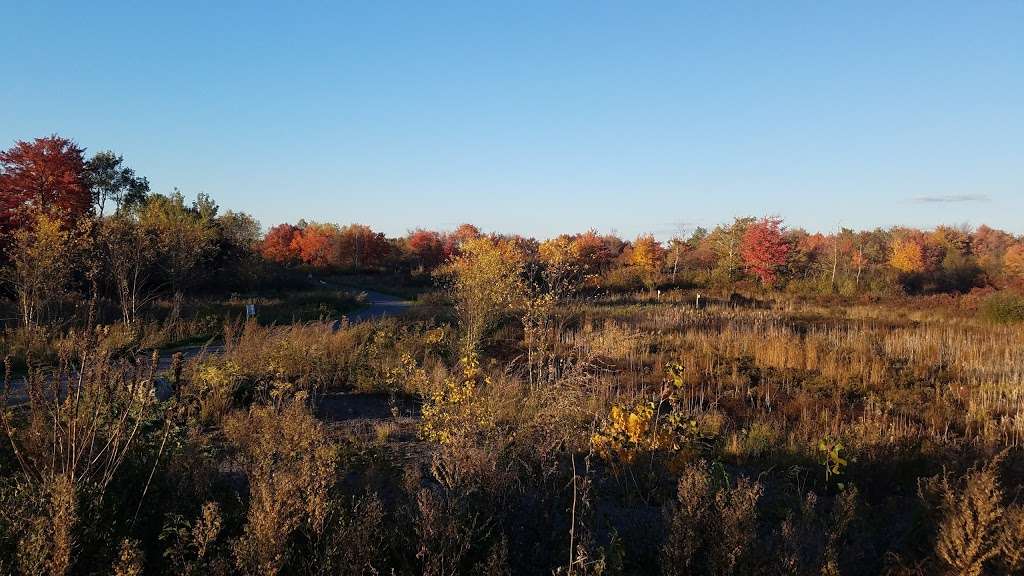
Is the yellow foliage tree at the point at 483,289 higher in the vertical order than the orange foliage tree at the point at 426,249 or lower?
lower

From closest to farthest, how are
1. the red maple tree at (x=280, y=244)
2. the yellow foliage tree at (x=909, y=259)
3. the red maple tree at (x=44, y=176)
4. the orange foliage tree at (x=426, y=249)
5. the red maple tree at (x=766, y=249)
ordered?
the red maple tree at (x=44, y=176) < the red maple tree at (x=766, y=249) < the yellow foliage tree at (x=909, y=259) < the red maple tree at (x=280, y=244) < the orange foliage tree at (x=426, y=249)

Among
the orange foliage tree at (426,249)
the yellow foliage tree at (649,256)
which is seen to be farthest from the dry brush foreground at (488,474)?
the orange foliage tree at (426,249)

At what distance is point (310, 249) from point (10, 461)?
49028mm

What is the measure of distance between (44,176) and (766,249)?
3579cm

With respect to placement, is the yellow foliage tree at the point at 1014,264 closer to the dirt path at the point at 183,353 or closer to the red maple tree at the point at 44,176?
the dirt path at the point at 183,353

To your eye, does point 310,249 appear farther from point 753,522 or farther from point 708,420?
point 753,522

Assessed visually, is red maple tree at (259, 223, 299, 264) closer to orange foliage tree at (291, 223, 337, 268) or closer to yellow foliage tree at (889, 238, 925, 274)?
orange foliage tree at (291, 223, 337, 268)

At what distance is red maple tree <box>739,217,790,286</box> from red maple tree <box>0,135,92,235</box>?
1319 inches

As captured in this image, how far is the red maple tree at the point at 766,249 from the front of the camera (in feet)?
117

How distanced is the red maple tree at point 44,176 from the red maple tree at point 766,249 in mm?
33499

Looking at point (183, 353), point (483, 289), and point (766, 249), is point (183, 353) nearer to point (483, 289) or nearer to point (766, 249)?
point (483, 289)

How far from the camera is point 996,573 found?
3369mm

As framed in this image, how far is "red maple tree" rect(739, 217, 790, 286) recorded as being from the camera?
35.8 metres

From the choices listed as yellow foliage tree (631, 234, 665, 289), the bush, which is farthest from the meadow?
yellow foliage tree (631, 234, 665, 289)
